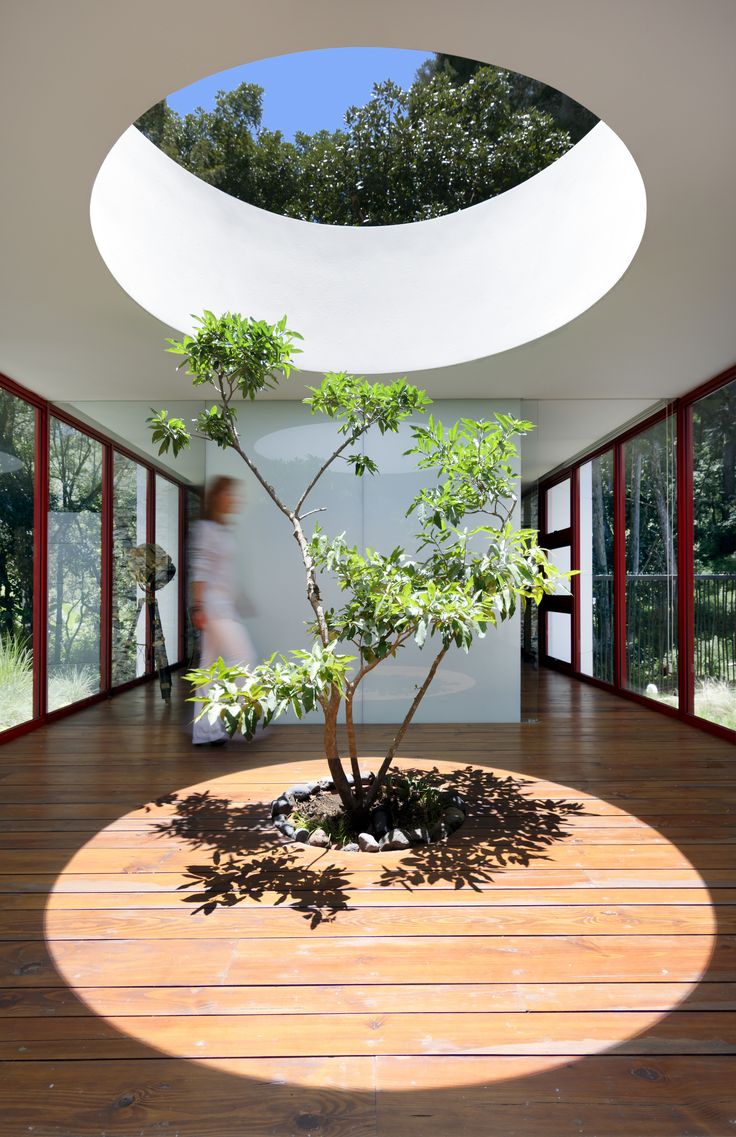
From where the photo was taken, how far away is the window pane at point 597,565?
7.16 meters

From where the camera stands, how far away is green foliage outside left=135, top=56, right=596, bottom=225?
4.00 meters

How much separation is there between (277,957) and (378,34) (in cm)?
290

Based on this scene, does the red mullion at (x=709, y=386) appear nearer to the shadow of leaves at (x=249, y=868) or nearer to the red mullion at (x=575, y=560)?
the red mullion at (x=575, y=560)

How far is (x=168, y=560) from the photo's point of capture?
238 inches

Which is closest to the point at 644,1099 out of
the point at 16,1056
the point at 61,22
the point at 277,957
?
the point at 277,957

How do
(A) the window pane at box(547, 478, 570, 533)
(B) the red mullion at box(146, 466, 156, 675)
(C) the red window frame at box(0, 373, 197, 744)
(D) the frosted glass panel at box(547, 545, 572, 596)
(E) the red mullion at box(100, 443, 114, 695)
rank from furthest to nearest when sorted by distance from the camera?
(D) the frosted glass panel at box(547, 545, 572, 596), (A) the window pane at box(547, 478, 570, 533), (E) the red mullion at box(100, 443, 114, 695), (B) the red mullion at box(146, 466, 156, 675), (C) the red window frame at box(0, 373, 197, 744)

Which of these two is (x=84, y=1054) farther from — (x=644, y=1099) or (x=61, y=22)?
(x=61, y=22)

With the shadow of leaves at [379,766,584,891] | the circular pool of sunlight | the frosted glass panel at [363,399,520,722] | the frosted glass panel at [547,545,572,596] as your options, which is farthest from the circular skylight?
the frosted glass panel at [547,545,572,596]

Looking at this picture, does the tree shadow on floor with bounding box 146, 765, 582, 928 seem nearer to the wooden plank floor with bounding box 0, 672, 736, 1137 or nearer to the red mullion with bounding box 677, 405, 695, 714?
the wooden plank floor with bounding box 0, 672, 736, 1137

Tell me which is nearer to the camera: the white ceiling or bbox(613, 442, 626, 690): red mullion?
the white ceiling

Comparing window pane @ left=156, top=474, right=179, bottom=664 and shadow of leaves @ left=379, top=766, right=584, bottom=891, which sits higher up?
window pane @ left=156, top=474, right=179, bottom=664

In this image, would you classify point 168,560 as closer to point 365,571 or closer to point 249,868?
point 365,571

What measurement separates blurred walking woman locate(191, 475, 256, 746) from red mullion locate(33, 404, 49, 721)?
4.00 feet

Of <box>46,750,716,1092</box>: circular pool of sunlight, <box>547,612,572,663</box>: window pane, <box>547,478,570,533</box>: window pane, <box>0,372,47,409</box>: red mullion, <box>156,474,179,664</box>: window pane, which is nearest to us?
<box>46,750,716,1092</box>: circular pool of sunlight
